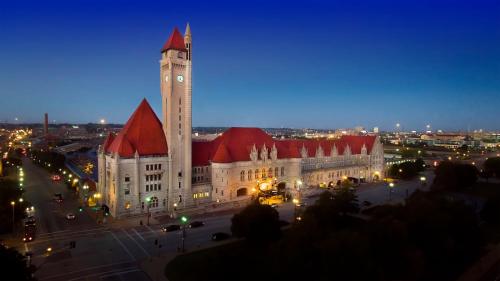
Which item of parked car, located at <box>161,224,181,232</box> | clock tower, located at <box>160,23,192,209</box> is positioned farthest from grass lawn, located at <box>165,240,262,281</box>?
clock tower, located at <box>160,23,192,209</box>

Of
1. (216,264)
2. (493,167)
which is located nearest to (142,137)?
(216,264)

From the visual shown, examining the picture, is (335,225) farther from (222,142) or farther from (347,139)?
(347,139)

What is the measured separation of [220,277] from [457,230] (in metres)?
32.0

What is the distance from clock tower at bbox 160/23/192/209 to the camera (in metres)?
66.6

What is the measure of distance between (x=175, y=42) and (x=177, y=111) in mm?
13352

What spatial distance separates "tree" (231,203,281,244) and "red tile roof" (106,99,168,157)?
26.2 metres

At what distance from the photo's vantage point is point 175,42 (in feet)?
220

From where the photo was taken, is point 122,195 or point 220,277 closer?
point 220,277

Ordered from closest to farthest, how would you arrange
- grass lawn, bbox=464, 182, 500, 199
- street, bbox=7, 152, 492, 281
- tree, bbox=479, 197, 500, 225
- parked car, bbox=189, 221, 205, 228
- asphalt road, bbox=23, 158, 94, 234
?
street, bbox=7, 152, 492, 281
asphalt road, bbox=23, 158, 94, 234
parked car, bbox=189, 221, 205, 228
tree, bbox=479, 197, 500, 225
grass lawn, bbox=464, 182, 500, 199

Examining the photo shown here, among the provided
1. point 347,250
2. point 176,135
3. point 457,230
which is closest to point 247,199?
point 176,135

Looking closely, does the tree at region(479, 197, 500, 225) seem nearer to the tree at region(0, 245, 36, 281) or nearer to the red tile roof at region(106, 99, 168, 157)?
the red tile roof at region(106, 99, 168, 157)

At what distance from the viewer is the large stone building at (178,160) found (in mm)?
62812

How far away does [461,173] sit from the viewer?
84.2 m

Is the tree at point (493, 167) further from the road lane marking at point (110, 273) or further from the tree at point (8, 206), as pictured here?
the tree at point (8, 206)
